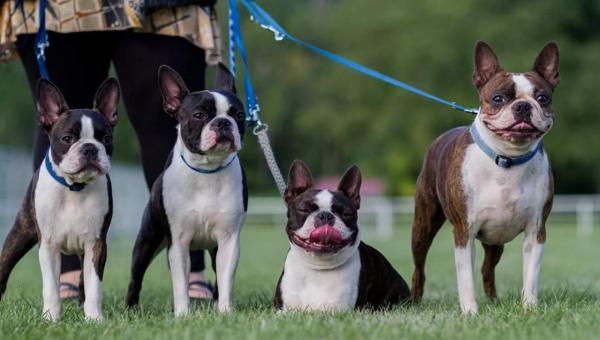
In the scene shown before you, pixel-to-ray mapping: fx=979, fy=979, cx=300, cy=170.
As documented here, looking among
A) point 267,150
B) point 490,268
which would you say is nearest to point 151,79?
point 267,150

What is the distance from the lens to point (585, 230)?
29.3 metres

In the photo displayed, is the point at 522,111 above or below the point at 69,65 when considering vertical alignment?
below

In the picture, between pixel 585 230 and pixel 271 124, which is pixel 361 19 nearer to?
pixel 271 124

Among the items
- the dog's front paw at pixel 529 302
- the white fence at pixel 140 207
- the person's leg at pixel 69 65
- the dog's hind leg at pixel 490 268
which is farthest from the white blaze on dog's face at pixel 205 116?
the white fence at pixel 140 207

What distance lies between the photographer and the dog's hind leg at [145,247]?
604cm

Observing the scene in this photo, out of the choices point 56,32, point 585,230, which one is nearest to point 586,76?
point 585,230

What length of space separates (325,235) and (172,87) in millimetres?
1278

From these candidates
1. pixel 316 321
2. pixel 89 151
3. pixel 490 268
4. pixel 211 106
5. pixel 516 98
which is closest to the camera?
pixel 316 321

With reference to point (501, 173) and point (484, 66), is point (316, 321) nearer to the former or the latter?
point (501, 173)

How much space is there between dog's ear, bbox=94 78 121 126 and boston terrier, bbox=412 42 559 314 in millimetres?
1985

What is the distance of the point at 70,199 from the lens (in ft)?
17.6

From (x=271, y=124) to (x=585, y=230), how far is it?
26454mm

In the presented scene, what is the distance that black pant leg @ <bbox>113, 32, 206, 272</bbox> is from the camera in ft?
21.3

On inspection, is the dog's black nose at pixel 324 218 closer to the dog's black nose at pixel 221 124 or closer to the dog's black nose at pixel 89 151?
the dog's black nose at pixel 221 124
